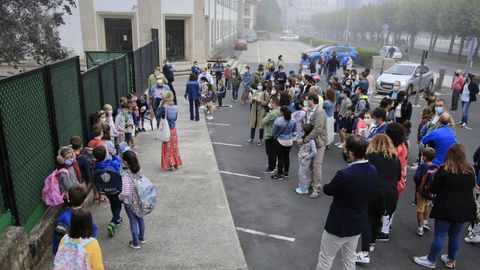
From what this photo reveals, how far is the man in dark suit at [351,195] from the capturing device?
425 cm

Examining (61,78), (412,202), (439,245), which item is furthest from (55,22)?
(439,245)

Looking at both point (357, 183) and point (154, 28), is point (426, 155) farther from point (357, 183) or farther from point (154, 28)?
point (154, 28)

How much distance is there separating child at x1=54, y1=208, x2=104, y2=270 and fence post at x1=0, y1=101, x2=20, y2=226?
1.68 meters

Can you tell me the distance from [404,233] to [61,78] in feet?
21.0

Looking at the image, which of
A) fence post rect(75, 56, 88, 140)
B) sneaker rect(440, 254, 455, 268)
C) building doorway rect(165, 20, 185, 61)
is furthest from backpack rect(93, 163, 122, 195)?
building doorway rect(165, 20, 185, 61)

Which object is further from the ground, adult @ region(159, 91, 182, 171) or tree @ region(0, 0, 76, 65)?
tree @ region(0, 0, 76, 65)

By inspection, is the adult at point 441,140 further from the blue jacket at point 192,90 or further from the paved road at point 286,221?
the blue jacket at point 192,90

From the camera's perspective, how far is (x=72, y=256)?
3.54m

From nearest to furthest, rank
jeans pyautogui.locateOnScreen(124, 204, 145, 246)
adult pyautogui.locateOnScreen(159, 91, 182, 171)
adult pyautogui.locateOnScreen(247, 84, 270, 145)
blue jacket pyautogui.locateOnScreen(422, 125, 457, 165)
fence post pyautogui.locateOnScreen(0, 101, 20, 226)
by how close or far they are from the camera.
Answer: fence post pyautogui.locateOnScreen(0, 101, 20, 226), jeans pyautogui.locateOnScreen(124, 204, 145, 246), blue jacket pyautogui.locateOnScreen(422, 125, 457, 165), adult pyautogui.locateOnScreen(159, 91, 182, 171), adult pyautogui.locateOnScreen(247, 84, 270, 145)

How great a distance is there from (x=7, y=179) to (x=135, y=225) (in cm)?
173

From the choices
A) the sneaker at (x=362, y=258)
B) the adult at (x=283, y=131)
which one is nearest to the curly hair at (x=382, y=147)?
the sneaker at (x=362, y=258)

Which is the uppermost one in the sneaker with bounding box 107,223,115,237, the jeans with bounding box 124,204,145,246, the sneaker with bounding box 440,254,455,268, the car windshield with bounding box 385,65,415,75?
the car windshield with bounding box 385,65,415,75

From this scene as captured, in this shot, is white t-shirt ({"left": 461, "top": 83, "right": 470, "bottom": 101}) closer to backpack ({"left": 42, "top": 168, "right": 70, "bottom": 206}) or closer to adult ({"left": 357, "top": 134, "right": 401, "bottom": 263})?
adult ({"left": 357, "top": 134, "right": 401, "bottom": 263})

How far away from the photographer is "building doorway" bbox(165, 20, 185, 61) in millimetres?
28764
